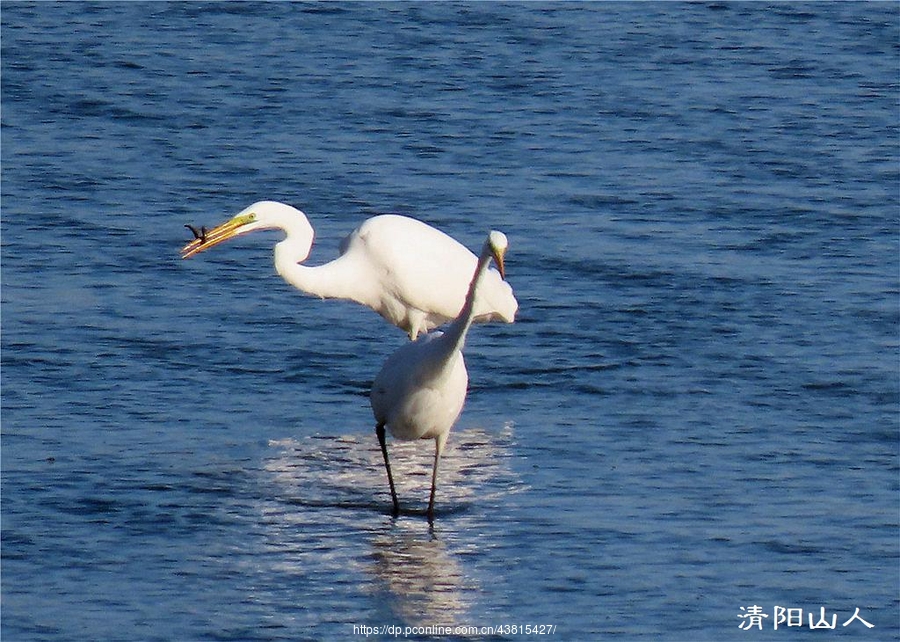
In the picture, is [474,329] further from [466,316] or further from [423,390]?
[466,316]

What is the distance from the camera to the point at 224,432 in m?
7.94

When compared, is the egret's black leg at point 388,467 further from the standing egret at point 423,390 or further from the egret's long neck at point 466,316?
the egret's long neck at point 466,316

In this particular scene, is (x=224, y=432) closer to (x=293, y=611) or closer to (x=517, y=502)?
(x=517, y=502)

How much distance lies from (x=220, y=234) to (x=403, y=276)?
3.35ft

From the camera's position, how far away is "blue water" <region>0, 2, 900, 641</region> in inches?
253

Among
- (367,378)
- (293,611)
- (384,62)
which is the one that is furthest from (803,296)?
(384,62)

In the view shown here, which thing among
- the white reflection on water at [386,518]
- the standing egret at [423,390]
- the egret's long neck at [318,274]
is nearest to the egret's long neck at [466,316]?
the standing egret at [423,390]

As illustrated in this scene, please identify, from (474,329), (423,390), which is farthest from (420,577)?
(474,329)

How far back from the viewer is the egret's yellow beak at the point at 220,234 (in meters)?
8.16

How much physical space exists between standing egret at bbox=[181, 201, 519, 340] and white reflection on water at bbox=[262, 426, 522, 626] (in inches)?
31.8

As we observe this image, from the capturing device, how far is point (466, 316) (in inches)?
267

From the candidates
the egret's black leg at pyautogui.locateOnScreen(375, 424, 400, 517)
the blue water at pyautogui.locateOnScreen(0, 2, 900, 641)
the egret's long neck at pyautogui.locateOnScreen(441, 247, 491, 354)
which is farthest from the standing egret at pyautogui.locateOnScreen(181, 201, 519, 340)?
the egret's long neck at pyautogui.locateOnScreen(441, 247, 491, 354)

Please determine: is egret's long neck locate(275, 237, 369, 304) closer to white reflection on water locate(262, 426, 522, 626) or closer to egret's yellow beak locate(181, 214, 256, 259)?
egret's yellow beak locate(181, 214, 256, 259)

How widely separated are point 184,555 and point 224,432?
4.61 ft
